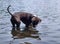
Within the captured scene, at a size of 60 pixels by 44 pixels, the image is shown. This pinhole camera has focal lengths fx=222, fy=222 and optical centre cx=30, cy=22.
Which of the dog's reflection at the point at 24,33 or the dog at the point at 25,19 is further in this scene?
the dog at the point at 25,19

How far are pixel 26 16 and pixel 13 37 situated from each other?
2.50m

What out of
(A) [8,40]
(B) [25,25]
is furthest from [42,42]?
(B) [25,25]

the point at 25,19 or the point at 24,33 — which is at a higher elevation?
the point at 25,19

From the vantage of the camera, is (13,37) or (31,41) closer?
(31,41)

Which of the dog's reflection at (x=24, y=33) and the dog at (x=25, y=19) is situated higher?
the dog at (x=25, y=19)

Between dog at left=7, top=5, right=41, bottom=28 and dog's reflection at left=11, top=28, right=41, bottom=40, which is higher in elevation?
dog at left=7, top=5, right=41, bottom=28

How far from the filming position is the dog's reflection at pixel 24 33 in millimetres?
12989

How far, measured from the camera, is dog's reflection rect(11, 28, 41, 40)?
42.6ft

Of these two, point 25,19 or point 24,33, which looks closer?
point 24,33

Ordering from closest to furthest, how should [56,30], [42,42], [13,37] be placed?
1. [42,42]
2. [13,37]
3. [56,30]

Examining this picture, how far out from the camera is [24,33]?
13.8m

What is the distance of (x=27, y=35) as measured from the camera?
13.3 meters

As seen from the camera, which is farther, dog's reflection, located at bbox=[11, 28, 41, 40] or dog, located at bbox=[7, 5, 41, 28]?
dog, located at bbox=[7, 5, 41, 28]

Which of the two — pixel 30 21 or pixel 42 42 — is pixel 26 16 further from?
pixel 42 42
